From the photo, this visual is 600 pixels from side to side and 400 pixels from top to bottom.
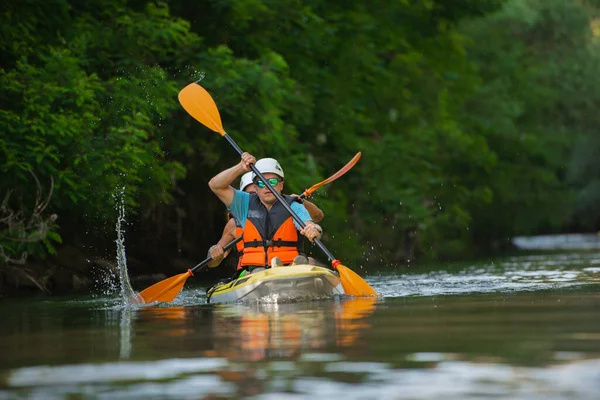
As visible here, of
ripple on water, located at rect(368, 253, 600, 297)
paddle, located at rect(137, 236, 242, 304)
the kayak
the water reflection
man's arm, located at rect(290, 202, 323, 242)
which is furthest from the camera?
ripple on water, located at rect(368, 253, 600, 297)

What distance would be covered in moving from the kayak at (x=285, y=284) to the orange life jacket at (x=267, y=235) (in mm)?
517

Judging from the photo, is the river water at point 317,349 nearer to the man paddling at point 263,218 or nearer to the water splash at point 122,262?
the man paddling at point 263,218

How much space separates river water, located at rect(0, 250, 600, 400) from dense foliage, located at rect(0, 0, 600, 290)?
4.18 m

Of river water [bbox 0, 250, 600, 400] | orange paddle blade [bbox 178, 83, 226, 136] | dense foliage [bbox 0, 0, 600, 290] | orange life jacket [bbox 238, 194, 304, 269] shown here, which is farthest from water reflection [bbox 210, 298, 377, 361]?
dense foliage [bbox 0, 0, 600, 290]

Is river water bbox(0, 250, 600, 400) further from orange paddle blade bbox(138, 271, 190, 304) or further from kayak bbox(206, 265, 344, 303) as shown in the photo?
orange paddle blade bbox(138, 271, 190, 304)

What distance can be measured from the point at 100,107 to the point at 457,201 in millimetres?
17388

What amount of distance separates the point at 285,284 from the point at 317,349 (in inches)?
194

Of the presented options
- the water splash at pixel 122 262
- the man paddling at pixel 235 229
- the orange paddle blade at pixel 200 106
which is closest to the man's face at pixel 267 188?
the man paddling at pixel 235 229

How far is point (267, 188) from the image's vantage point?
14453 mm

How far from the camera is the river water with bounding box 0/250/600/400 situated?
273 inches

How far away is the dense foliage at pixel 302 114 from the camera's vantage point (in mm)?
18062

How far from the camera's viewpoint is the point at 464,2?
30203 millimetres

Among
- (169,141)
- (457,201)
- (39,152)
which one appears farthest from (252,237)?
(457,201)

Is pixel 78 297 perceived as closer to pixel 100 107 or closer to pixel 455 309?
pixel 100 107
